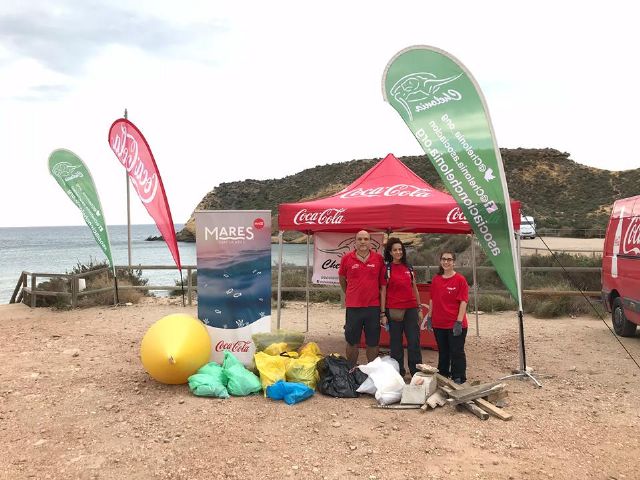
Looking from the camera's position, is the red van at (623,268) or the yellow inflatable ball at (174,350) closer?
the yellow inflatable ball at (174,350)

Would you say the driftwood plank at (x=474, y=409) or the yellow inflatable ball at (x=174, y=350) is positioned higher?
the yellow inflatable ball at (x=174, y=350)

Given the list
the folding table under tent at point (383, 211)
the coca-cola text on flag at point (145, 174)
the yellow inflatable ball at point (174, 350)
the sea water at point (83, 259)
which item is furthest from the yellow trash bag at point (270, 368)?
the sea water at point (83, 259)

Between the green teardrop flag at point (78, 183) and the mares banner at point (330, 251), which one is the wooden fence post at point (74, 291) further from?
the mares banner at point (330, 251)

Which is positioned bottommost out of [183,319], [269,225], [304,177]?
[183,319]

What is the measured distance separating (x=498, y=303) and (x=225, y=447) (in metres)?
9.59

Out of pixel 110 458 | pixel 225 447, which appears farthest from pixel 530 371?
pixel 110 458

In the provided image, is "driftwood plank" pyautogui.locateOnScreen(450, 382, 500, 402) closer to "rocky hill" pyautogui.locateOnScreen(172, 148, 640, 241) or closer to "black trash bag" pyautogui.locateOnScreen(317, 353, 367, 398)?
"black trash bag" pyautogui.locateOnScreen(317, 353, 367, 398)

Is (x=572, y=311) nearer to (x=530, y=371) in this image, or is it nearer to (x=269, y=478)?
(x=530, y=371)

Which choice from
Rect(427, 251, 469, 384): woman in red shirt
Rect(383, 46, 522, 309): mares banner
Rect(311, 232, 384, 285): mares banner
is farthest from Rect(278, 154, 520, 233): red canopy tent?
Rect(427, 251, 469, 384): woman in red shirt

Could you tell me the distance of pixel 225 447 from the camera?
467 centimetres

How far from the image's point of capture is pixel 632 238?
28.1ft

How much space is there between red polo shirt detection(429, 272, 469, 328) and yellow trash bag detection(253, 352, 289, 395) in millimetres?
1861

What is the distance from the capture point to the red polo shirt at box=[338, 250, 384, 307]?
6.70 meters

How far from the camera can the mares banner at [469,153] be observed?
20.5 feet
